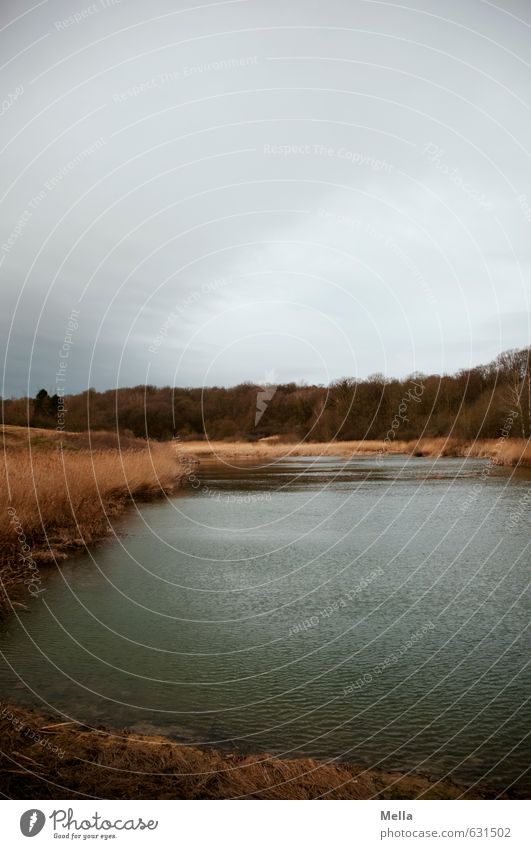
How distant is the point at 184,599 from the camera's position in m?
8.60

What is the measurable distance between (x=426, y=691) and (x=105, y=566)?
6475mm

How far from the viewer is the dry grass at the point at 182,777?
396 cm

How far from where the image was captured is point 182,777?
403cm

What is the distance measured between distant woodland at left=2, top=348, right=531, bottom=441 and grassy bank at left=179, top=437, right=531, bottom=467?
2.85 ft

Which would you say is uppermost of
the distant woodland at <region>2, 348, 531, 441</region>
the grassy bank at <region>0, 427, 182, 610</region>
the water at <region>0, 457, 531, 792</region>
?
the distant woodland at <region>2, 348, 531, 441</region>

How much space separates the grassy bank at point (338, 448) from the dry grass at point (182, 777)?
95.5 ft

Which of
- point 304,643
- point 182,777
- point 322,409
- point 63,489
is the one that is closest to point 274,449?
point 322,409

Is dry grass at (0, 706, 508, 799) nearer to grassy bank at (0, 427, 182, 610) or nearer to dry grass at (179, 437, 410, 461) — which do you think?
grassy bank at (0, 427, 182, 610)

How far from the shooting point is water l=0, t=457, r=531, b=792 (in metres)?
4.75

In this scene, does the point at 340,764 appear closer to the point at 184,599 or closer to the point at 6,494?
the point at 184,599

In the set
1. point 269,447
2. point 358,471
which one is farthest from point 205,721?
point 269,447

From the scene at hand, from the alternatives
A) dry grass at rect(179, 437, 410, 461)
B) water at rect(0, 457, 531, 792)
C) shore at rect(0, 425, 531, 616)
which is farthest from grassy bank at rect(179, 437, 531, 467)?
water at rect(0, 457, 531, 792)

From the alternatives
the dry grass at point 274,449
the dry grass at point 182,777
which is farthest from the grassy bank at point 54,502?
the dry grass at point 274,449

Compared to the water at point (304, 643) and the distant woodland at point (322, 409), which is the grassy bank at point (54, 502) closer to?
the water at point (304, 643)
